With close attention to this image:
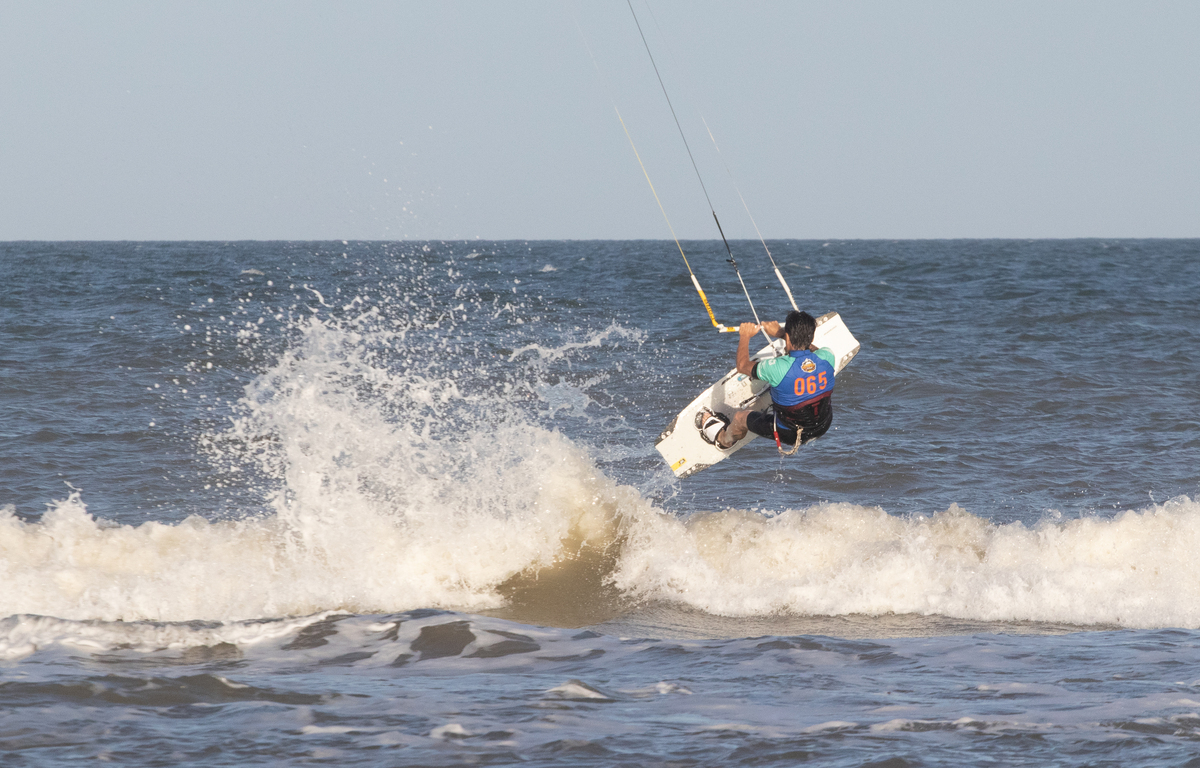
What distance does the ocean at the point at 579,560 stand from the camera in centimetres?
477

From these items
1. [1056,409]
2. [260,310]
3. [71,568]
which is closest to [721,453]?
[71,568]

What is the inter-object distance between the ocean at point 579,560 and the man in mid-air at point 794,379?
0.91 meters

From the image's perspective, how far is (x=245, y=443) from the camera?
11773 millimetres

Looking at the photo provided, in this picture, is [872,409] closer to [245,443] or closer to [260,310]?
[245,443]

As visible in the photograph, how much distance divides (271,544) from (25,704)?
10.9 feet

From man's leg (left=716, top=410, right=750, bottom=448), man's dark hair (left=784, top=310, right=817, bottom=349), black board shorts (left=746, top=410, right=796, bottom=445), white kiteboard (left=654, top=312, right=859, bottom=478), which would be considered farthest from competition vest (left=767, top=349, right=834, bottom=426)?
white kiteboard (left=654, top=312, right=859, bottom=478)

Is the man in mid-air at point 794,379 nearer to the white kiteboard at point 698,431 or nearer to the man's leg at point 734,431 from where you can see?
the man's leg at point 734,431

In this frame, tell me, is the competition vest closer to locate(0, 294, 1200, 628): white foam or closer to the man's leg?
the man's leg

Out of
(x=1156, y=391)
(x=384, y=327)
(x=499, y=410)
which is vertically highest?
(x=384, y=327)

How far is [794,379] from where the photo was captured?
7.96 m

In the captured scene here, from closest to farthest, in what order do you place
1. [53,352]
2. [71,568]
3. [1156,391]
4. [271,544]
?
[71,568], [271,544], [1156,391], [53,352]

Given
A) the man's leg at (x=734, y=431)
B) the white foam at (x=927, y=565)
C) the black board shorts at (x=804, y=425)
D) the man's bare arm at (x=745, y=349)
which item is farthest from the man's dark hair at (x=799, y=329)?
the white foam at (x=927, y=565)

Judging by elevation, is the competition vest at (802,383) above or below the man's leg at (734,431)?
above

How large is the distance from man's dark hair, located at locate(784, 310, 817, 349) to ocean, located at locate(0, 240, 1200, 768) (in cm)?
174
